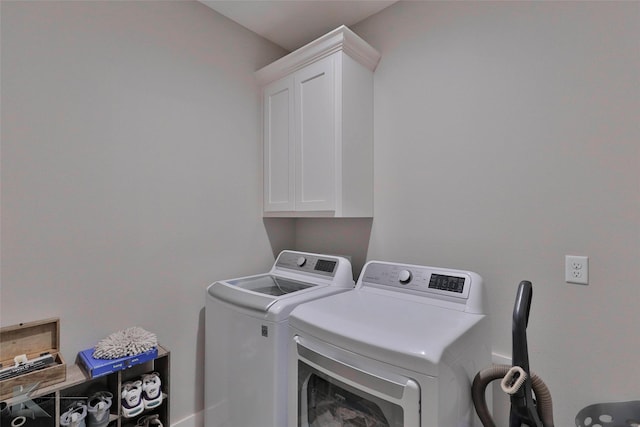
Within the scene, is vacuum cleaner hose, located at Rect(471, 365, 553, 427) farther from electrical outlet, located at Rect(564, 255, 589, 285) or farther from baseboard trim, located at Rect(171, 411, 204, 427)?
baseboard trim, located at Rect(171, 411, 204, 427)

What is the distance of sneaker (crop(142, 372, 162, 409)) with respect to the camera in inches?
55.9

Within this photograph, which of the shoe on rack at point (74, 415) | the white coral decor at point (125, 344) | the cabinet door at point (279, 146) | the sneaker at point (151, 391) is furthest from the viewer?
the cabinet door at point (279, 146)

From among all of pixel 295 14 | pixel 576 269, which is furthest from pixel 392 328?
pixel 295 14

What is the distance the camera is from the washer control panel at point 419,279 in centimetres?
128

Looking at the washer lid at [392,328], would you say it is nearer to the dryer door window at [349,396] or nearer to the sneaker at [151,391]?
the dryer door window at [349,396]

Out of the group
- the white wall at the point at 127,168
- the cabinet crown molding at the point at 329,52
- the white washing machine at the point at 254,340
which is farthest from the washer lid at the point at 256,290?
the cabinet crown molding at the point at 329,52

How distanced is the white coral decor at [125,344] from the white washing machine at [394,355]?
73 cm

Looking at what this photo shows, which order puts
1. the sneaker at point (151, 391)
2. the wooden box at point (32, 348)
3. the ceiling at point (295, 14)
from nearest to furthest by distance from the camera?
the wooden box at point (32, 348)
the sneaker at point (151, 391)
the ceiling at point (295, 14)

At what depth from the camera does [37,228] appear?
49.9 inches

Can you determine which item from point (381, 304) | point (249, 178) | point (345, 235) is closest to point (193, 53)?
point (249, 178)

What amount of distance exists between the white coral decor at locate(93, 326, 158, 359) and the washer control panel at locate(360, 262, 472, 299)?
3.57 feet

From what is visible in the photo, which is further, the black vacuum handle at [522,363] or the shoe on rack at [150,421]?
the shoe on rack at [150,421]

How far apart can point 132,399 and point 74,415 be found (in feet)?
0.68

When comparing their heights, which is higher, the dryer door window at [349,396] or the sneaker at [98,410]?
the dryer door window at [349,396]
